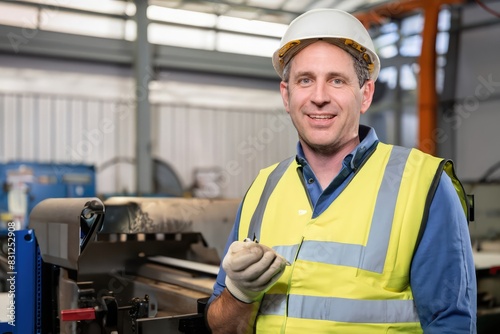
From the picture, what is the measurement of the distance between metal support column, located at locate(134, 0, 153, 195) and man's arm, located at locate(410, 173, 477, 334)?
5.76m

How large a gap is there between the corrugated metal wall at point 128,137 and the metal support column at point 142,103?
27cm

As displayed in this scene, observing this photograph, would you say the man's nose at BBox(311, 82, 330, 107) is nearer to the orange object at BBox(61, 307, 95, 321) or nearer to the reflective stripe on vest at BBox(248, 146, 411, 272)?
the reflective stripe on vest at BBox(248, 146, 411, 272)

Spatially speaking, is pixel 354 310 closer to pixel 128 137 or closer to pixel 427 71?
pixel 427 71

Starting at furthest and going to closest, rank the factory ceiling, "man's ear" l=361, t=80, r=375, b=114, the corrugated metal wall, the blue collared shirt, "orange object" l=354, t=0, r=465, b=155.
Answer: the factory ceiling → the corrugated metal wall → "orange object" l=354, t=0, r=465, b=155 → "man's ear" l=361, t=80, r=375, b=114 → the blue collared shirt

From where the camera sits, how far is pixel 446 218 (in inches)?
45.6

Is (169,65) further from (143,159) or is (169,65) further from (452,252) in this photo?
(452,252)

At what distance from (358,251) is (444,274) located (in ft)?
0.58

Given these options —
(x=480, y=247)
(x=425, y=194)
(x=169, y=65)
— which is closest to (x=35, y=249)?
(x=425, y=194)

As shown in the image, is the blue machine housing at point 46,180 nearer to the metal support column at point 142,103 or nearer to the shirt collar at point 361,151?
the metal support column at point 142,103

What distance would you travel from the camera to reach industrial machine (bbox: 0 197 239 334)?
1.53m

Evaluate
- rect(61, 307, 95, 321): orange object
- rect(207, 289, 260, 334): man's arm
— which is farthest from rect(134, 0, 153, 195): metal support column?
rect(207, 289, 260, 334): man's arm

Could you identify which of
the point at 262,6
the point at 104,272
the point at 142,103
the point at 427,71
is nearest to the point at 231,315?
the point at 104,272

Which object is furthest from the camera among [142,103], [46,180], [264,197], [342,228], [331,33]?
[142,103]

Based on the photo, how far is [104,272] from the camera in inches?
81.4
